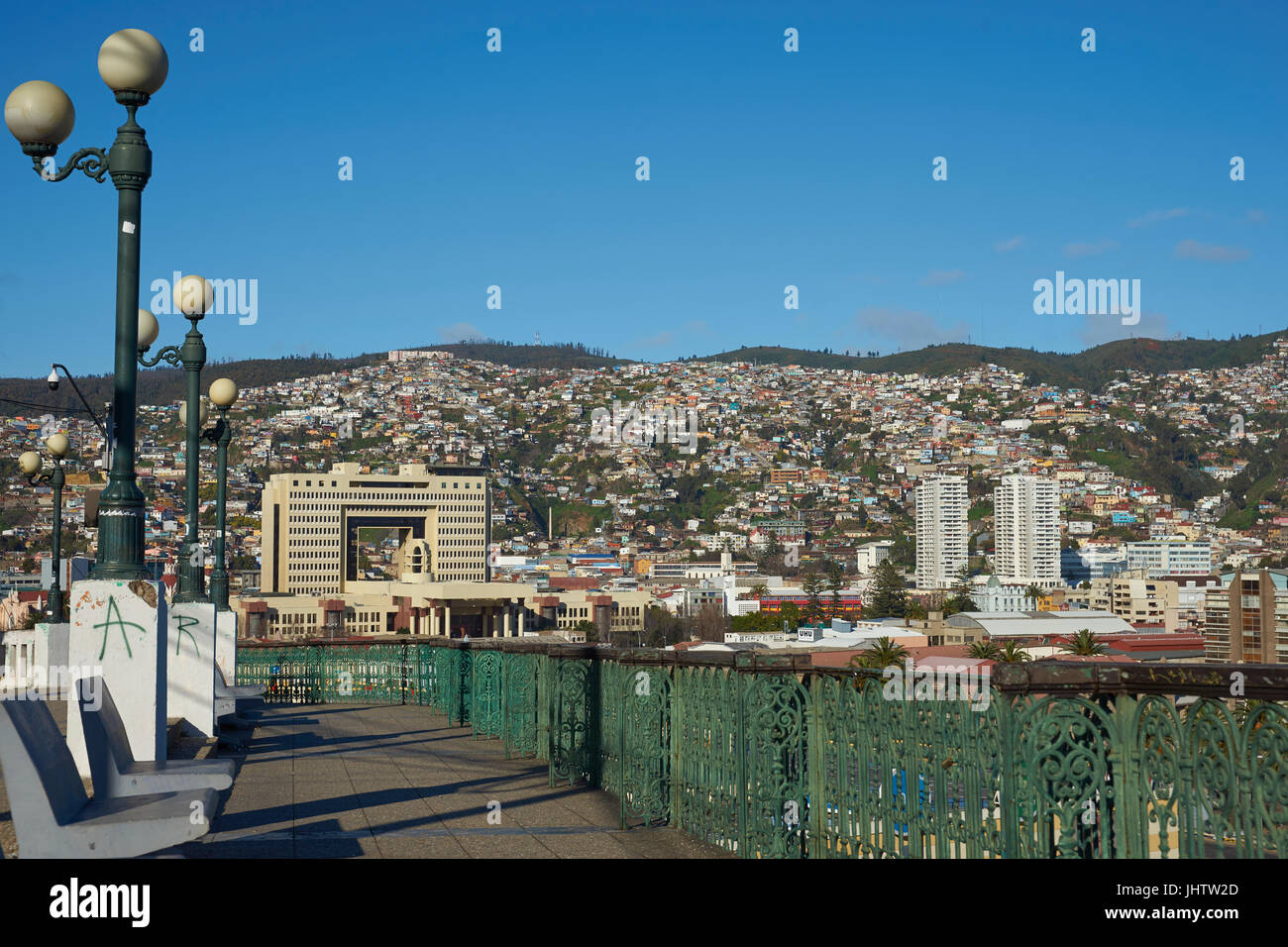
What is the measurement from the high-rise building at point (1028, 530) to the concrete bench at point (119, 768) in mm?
177652

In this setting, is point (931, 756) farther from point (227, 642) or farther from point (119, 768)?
point (227, 642)

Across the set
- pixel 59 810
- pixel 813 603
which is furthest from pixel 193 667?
pixel 813 603

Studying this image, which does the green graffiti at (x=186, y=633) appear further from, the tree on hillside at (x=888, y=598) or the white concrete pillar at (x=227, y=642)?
the tree on hillside at (x=888, y=598)

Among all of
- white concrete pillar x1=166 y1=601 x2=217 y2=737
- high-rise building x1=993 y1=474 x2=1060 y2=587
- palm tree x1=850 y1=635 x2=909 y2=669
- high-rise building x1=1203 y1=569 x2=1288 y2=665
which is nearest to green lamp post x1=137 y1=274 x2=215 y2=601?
white concrete pillar x1=166 y1=601 x2=217 y2=737

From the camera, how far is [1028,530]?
178 meters

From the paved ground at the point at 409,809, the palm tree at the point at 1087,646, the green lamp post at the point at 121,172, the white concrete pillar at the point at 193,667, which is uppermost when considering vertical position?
the green lamp post at the point at 121,172

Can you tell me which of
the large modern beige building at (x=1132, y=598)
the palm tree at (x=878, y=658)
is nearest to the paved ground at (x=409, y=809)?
the palm tree at (x=878, y=658)

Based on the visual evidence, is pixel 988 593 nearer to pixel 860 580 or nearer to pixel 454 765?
pixel 860 580

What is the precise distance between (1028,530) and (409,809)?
17937cm

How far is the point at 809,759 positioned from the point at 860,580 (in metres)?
162

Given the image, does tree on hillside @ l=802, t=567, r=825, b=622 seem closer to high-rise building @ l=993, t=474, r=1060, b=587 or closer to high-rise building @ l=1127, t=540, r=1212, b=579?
high-rise building @ l=1127, t=540, r=1212, b=579

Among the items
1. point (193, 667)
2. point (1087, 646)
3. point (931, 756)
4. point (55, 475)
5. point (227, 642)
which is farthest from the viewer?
point (1087, 646)

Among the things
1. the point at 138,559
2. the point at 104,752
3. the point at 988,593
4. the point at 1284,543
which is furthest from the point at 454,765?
the point at 1284,543

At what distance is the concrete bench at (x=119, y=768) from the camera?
547 centimetres
